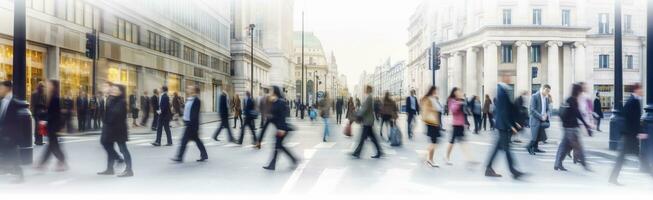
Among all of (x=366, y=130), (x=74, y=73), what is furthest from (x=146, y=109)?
(x=366, y=130)

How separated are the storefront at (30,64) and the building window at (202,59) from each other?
26.2 metres

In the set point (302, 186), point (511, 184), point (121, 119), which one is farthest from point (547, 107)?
point (121, 119)

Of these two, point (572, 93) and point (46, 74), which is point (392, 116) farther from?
point (46, 74)

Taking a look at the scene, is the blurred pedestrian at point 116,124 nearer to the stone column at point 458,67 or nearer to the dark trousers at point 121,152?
the dark trousers at point 121,152

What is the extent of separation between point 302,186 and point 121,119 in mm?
3177

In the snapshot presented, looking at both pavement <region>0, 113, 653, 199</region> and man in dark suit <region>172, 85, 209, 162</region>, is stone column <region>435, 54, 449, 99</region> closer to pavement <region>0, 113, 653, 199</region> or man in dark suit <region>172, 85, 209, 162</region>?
pavement <region>0, 113, 653, 199</region>

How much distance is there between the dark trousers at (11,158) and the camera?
27.0 feet

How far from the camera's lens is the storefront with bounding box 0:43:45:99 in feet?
74.3

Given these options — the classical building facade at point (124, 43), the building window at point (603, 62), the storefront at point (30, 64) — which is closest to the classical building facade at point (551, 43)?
the building window at point (603, 62)

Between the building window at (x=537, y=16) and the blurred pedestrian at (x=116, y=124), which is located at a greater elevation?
the building window at (x=537, y=16)

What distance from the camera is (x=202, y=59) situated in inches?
2103

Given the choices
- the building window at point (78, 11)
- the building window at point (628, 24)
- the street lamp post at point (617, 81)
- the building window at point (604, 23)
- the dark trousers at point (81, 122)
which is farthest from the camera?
the building window at point (604, 23)

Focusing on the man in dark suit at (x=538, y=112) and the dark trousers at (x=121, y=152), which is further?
the man in dark suit at (x=538, y=112)

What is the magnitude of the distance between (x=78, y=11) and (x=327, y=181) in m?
25.4
